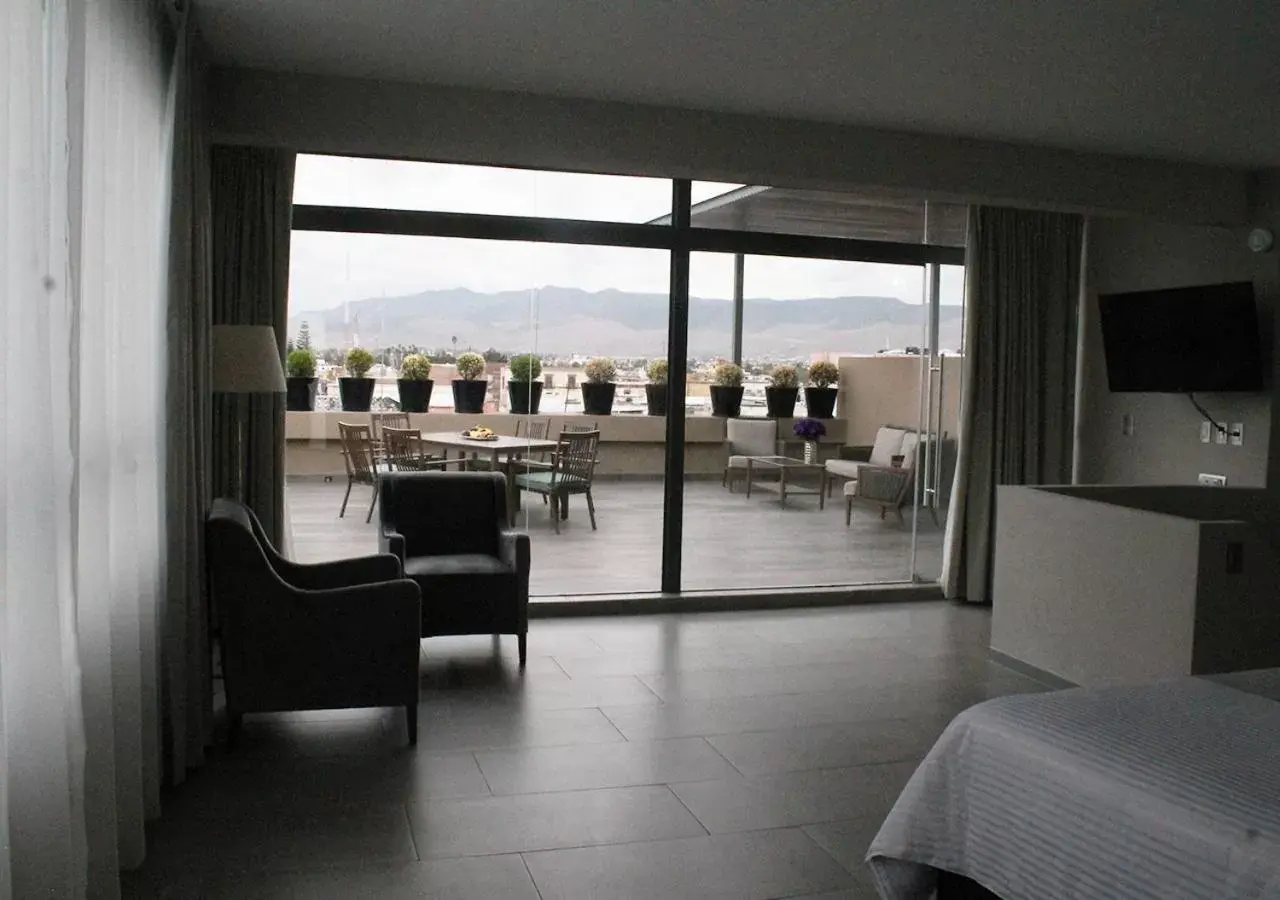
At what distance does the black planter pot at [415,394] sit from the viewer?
661cm

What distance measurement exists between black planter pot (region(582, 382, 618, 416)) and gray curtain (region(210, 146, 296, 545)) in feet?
6.07

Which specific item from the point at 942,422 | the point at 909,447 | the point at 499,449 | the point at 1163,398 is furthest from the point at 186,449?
the point at 1163,398

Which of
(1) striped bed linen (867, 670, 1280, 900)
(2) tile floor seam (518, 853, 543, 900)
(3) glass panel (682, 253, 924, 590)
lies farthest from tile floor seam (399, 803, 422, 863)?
(3) glass panel (682, 253, 924, 590)

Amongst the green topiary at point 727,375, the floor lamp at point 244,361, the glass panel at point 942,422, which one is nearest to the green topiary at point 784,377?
the green topiary at point 727,375

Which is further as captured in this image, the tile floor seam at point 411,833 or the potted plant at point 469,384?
the potted plant at point 469,384

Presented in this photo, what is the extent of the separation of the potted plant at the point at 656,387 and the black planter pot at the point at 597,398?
249 mm

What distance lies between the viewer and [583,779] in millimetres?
4176

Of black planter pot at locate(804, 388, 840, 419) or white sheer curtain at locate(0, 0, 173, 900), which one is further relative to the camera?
black planter pot at locate(804, 388, 840, 419)

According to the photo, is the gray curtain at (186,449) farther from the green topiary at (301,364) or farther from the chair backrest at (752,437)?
the chair backrest at (752,437)

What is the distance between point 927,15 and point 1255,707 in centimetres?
274

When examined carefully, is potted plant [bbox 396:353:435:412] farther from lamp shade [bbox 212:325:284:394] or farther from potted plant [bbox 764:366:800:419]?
potted plant [bbox 764:366:800:419]

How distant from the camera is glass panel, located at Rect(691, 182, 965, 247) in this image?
7172mm

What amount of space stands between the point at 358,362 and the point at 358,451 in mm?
526

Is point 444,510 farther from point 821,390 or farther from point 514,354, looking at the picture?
point 821,390
